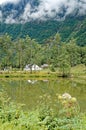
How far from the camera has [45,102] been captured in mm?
16594

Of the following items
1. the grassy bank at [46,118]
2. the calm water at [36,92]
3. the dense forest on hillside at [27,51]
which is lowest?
the dense forest on hillside at [27,51]

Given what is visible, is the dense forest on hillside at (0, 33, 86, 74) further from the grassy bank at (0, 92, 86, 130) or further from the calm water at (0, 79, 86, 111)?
the grassy bank at (0, 92, 86, 130)

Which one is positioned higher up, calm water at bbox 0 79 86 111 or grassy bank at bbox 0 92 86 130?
grassy bank at bbox 0 92 86 130

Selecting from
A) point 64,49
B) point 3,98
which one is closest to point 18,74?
point 64,49

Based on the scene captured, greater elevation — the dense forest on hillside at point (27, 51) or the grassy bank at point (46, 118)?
the grassy bank at point (46, 118)

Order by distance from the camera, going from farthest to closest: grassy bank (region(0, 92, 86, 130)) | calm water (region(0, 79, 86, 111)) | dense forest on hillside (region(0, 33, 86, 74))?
dense forest on hillside (region(0, 33, 86, 74)), calm water (region(0, 79, 86, 111)), grassy bank (region(0, 92, 86, 130))

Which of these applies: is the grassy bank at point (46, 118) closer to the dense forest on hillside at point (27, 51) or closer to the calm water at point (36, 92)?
the calm water at point (36, 92)

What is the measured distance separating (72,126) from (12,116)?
11.4 feet

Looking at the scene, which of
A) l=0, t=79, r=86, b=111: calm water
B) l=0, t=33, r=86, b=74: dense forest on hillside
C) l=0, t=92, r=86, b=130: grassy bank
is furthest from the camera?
l=0, t=33, r=86, b=74: dense forest on hillside

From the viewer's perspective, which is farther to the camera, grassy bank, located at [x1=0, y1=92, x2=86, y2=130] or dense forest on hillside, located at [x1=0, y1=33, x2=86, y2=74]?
dense forest on hillside, located at [x1=0, y1=33, x2=86, y2=74]

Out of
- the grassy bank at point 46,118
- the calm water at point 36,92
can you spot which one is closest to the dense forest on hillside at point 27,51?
the calm water at point 36,92

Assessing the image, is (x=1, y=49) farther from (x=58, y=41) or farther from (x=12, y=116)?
(x=12, y=116)

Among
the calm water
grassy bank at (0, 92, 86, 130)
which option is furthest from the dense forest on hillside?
grassy bank at (0, 92, 86, 130)

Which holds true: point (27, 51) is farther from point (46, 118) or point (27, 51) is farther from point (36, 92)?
point (46, 118)
